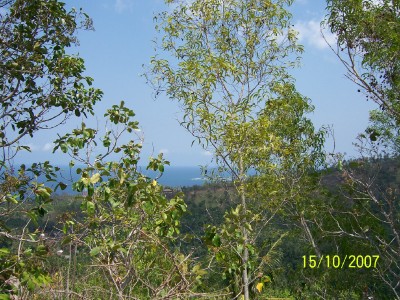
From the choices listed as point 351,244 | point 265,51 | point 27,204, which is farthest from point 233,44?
point 351,244

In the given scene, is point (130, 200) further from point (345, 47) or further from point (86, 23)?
point (345, 47)

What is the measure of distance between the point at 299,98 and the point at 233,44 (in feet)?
7.35

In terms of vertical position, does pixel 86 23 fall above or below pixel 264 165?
above

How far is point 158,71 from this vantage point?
5.64 m
